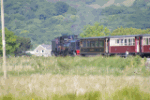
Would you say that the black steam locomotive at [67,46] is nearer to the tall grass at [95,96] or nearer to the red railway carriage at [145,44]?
the red railway carriage at [145,44]

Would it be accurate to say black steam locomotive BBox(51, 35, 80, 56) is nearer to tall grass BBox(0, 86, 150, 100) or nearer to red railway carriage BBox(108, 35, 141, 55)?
red railway carriage BBox(108, 35, 141, 55)

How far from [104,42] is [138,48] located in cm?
503

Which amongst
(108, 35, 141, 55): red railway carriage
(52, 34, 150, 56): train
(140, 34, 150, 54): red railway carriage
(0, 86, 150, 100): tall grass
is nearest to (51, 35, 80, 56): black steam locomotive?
(52, 34, 150, 56): train

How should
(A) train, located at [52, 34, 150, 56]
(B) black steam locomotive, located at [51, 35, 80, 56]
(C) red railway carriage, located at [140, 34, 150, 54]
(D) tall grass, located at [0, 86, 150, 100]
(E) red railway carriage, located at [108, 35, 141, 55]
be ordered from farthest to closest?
(B) black steam locomotive, located at [51, 35, 80, 56]
(E) red railway carriage, located at [108, 35, 141, 55]
(A) train, located at [52, 34, 150, 56]
(C) red railway carriage, located at [140, 34, 150, 54]
(D) tall grass, located at [0, 86, 150, 100]

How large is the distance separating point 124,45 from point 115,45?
4.57 ft

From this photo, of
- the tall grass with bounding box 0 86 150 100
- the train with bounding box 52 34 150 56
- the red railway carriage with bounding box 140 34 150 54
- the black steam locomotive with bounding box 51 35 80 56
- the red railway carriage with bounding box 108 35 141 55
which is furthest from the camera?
the black steam locomotive with bounding box 51 35 80 56

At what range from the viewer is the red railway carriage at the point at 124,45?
30.0 m

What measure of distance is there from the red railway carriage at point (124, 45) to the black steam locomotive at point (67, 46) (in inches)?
286

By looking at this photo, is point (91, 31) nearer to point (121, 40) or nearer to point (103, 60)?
point (121, 40)

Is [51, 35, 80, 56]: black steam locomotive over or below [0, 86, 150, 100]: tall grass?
over

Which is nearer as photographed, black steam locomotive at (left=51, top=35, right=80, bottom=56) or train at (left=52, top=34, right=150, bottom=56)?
train at (left=52, top=34, right=150, bottom=56)

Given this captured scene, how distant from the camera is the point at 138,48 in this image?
29.9 meters

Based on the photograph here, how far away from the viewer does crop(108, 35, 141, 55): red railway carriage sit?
29969mm

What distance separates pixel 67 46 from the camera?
39.0 meters
